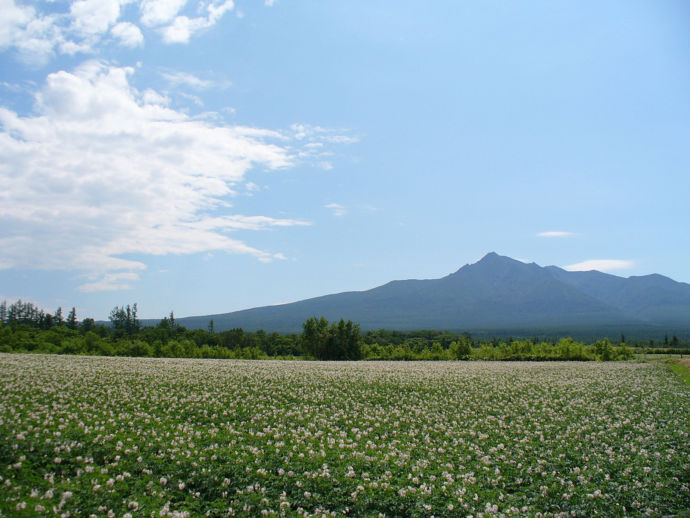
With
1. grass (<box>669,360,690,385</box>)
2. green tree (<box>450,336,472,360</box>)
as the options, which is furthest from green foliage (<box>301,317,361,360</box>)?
grass (<box>669,360,690,385</box>)

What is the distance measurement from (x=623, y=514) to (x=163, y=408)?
15.6 meters

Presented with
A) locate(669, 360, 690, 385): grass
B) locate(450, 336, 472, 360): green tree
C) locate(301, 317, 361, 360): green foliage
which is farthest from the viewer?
locate(450, 336, 472, 360): green tree

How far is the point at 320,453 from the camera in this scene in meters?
12.7

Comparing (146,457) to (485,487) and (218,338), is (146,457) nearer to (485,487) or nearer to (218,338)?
(485,487)

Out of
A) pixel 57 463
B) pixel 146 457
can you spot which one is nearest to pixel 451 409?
pixel 146 457

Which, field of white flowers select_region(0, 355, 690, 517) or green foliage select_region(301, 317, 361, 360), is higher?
field of white flowers select_region(0, 355, 690, 517)

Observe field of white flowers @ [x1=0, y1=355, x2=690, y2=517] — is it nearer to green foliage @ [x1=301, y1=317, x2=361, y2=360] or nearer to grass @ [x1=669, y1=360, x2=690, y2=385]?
grass @ [x1=669, y1=360, x2=690, y2=385]

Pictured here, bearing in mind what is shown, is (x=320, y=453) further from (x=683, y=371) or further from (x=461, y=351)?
(x=461, y=351)

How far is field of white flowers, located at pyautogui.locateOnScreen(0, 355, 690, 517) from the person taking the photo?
9.73m

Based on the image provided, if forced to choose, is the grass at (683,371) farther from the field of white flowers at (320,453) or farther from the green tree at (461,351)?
the green tree at (461,351)

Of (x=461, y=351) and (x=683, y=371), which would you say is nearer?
(x=683, y=371)

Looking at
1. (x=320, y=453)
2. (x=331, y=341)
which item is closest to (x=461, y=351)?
(x=331, y=341)

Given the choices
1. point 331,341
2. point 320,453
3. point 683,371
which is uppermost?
point 320,453

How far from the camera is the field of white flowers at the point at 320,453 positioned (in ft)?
31.9
